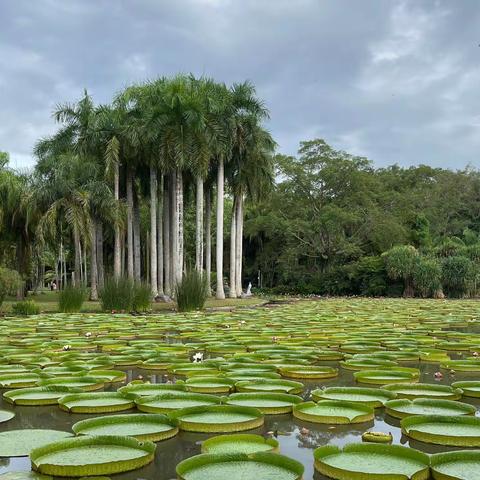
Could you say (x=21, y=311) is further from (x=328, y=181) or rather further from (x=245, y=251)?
(x=245, y=251)

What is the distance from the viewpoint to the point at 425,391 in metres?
5.46

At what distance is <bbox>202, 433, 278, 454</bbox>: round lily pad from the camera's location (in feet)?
11.9

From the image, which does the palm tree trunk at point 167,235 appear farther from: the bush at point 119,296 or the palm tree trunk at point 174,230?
the bush at point 119,296

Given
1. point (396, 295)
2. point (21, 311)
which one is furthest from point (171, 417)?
point (396, 295)

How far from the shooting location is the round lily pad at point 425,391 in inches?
208

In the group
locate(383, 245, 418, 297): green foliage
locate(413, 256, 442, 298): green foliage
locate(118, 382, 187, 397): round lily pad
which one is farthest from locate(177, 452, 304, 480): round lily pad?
locate(383, 245, 418, 297): green foliage

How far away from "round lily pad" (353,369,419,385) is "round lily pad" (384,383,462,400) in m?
0.41

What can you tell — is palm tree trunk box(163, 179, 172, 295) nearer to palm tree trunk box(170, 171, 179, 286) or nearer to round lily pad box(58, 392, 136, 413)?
palm tree trunk box(170, 171, 179, 286)

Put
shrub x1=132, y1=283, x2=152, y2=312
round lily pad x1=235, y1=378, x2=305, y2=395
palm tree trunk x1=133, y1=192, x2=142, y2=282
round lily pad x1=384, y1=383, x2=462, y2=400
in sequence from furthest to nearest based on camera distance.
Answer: palm tree trunk x1=133, y1=192, x2=142, y2=282, shrub x1=132, y1=283, x2=152, y2=312, round lily pad x1=235, y1=378, x2=305, y2=395, round lily pad x1=384, y1=383, x2=462, y2=400

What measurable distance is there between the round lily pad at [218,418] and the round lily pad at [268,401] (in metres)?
0.32

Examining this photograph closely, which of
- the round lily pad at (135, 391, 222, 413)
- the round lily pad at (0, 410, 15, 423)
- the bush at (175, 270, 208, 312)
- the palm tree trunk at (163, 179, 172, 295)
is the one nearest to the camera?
the round lily pad at (0, 410, 15, 423)

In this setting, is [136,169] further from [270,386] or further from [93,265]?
[270,386]

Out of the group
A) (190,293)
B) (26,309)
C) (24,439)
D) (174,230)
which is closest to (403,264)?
(174,230)

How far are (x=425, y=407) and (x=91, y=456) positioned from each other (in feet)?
9.48
